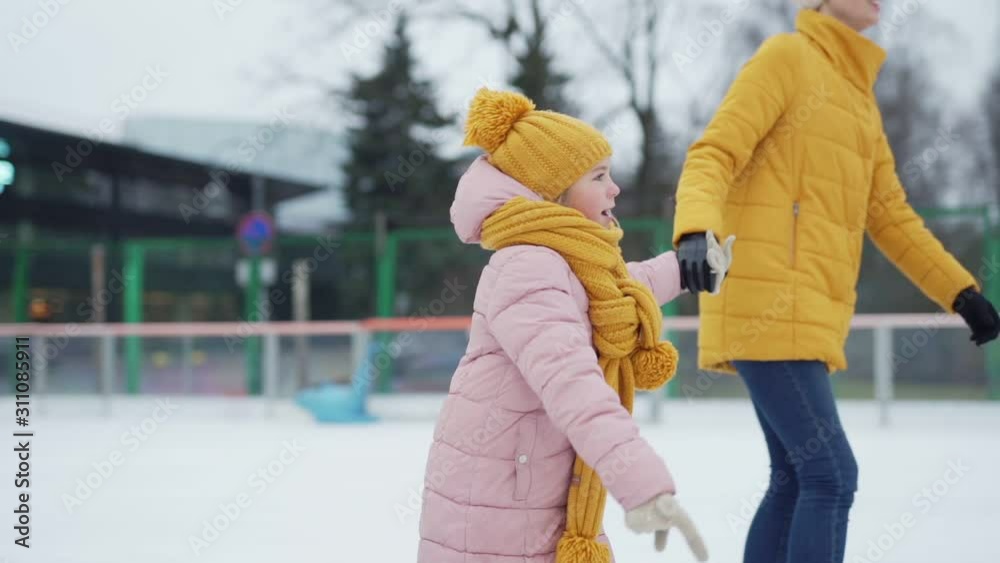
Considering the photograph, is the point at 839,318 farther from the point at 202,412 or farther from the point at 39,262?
the point at 39,262

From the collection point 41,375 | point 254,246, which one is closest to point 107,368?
point 41,375

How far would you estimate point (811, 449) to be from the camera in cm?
187

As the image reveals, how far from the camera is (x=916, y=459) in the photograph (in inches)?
193

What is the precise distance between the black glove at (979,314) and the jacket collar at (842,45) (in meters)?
0.56

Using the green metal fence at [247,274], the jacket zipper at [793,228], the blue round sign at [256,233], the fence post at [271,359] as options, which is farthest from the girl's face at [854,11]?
the blue round sign at [256,233]

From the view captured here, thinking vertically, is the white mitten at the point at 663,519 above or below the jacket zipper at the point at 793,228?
below

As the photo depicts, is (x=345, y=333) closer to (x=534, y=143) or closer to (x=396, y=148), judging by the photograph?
(x=534, y=143)

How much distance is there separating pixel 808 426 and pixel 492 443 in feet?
2.42

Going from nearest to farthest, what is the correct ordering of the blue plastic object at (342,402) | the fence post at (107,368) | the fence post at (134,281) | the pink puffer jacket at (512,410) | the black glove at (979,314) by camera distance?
the pink puffer jacket at (512,410) < the black glove at (979,314) < the blue plastic object at (342,402) < the fence post at (107,368) < the fence post at (134,281)

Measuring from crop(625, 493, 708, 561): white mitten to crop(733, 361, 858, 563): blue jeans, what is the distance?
68 centimetres

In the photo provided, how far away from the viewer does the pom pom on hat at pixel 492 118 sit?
1562mm

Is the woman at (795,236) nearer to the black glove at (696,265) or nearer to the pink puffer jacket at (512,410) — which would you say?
the black glove at (696,265)

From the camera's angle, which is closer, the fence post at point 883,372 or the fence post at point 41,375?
the fence post at point 883,372

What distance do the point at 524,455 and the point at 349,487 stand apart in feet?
10.1
